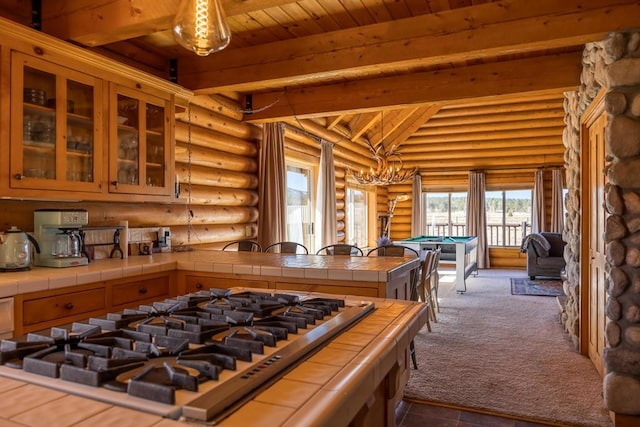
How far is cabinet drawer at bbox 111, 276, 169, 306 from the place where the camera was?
9.39 ft

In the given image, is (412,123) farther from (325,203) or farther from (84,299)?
(84,299)

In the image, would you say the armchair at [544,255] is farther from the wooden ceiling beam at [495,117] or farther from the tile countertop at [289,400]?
the tile countertop at [289,400]

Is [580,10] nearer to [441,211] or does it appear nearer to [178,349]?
[178,349]

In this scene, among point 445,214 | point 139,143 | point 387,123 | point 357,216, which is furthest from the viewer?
point 445,214

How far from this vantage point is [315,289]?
295 cm

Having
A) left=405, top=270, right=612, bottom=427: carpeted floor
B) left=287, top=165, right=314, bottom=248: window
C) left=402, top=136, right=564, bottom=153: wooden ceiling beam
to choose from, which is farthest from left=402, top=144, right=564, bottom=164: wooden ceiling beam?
left=405, top=270, right=612, bottom=427: carpeted floor

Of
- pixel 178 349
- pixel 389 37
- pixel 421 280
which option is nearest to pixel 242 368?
pixel 178 349

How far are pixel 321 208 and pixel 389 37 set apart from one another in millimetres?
3964

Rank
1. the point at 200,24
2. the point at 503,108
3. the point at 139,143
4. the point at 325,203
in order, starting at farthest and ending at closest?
the point at 503,108 → the point at 325,203 → the point at 139,143 → the point at 200,24

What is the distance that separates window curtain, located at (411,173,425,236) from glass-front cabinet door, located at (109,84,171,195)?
9.00m

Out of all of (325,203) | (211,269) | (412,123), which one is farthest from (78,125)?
(412,123)

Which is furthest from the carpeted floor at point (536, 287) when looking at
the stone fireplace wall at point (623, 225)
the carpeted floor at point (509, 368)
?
the stone fireplace wall at point (623, 225)

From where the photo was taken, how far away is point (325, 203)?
7352 millimetres

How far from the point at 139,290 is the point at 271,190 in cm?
266
